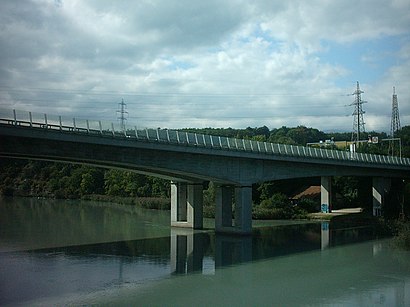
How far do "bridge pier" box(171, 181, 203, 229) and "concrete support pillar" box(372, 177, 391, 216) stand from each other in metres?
27.3

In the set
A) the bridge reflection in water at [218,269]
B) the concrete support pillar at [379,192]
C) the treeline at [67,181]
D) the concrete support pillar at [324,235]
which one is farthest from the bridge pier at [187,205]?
the treeline at [67,181]

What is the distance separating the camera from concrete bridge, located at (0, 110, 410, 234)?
30.7m

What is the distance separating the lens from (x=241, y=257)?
31219mm

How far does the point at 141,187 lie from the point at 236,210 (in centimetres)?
4908

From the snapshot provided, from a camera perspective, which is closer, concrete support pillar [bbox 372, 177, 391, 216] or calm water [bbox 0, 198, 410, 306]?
calm water [bbox 0, 198, 410, 306]

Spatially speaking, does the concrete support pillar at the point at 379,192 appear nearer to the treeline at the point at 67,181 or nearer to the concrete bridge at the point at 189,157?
the concrete bridge at the point at 189,157

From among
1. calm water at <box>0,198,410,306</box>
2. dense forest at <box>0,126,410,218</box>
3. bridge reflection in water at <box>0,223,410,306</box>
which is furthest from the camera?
dense forest at <box>0,126,410,218</box>

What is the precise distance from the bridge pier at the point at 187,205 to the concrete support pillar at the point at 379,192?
27.3 m

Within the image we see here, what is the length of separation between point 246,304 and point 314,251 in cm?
1630

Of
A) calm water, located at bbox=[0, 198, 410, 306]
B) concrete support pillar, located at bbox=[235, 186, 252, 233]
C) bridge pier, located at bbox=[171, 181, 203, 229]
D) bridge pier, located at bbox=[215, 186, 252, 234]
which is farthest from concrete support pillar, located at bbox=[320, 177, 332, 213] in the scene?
concrete support pillar, located at bbox=[235, 186, 252, 233]

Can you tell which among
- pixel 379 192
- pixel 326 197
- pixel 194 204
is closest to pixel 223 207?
pixel 194 204

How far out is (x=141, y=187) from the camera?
294 feet

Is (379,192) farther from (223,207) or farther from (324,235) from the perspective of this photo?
(223,207)

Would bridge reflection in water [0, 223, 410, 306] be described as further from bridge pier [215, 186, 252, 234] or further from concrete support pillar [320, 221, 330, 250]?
bridge pier [215, 186, 252, 234]
